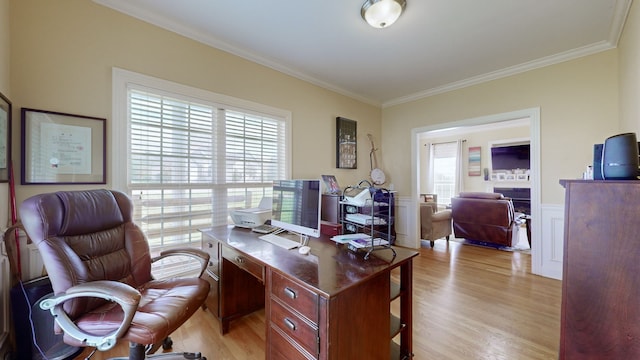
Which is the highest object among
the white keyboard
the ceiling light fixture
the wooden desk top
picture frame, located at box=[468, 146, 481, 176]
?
the ceiling light fixture

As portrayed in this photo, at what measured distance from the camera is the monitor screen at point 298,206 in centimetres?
156

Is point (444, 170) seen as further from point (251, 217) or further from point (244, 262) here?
point (244, 262)

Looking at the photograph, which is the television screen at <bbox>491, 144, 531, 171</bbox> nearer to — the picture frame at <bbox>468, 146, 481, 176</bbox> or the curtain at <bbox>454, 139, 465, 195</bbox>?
the picture frame at <bbox>468, 146, 481, 176</bbox>

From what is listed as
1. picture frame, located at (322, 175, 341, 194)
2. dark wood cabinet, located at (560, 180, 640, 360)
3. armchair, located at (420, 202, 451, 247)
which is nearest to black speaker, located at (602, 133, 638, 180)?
dark wood cabinet, located at (560, 180, 640, 360)

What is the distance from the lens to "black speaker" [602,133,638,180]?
115cm

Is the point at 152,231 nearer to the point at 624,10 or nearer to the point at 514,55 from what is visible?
the point at 514,55

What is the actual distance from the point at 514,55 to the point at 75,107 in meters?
4.33

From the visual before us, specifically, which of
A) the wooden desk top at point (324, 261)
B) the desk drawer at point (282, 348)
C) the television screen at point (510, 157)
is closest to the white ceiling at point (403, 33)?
the wooden desk top at point (324, 261)

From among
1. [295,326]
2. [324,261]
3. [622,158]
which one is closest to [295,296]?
[295,326]

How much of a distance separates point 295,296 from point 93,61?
234 cm

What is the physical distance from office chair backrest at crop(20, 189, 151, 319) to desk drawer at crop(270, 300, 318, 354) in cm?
100

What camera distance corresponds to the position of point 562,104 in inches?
114

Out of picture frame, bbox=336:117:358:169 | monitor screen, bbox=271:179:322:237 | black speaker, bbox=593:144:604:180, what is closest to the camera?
black speaker, bbox=593:144:604:180

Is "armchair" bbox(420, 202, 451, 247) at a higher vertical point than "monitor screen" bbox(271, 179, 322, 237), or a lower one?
lower
